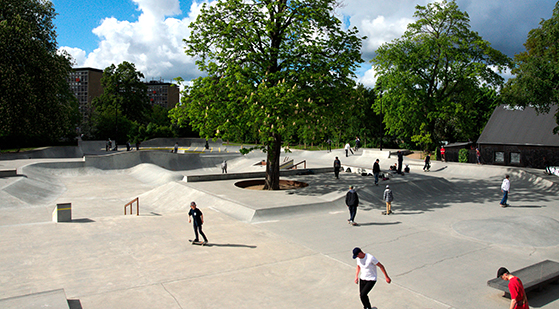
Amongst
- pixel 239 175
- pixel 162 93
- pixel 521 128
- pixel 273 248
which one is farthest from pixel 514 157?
pixel 162 93

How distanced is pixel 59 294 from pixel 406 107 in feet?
113

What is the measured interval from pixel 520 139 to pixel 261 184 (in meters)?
24.5

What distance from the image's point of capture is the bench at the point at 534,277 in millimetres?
6660

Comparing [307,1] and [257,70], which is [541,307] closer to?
[257,70]

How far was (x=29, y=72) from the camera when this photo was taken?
34.8m

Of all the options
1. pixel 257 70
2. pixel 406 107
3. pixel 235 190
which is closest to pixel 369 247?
pixel 235 190

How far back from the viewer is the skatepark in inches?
266

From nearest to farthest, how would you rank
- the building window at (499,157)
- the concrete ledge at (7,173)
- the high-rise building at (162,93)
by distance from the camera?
the concrete ledge at (7,173) < the building window at (499,157) < the high-rise building at (162,93)

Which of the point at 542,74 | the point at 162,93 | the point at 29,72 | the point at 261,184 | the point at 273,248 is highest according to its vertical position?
the point at 162,93

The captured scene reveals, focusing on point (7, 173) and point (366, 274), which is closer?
point (366, 274)

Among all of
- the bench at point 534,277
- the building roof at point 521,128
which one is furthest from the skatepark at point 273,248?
the building roof at point 521,128

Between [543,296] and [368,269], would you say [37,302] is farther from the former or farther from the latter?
[543,296]

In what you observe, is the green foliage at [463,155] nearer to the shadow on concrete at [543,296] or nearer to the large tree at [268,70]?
the large tree at [268,70]

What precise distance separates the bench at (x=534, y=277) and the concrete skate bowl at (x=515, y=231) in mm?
2805
